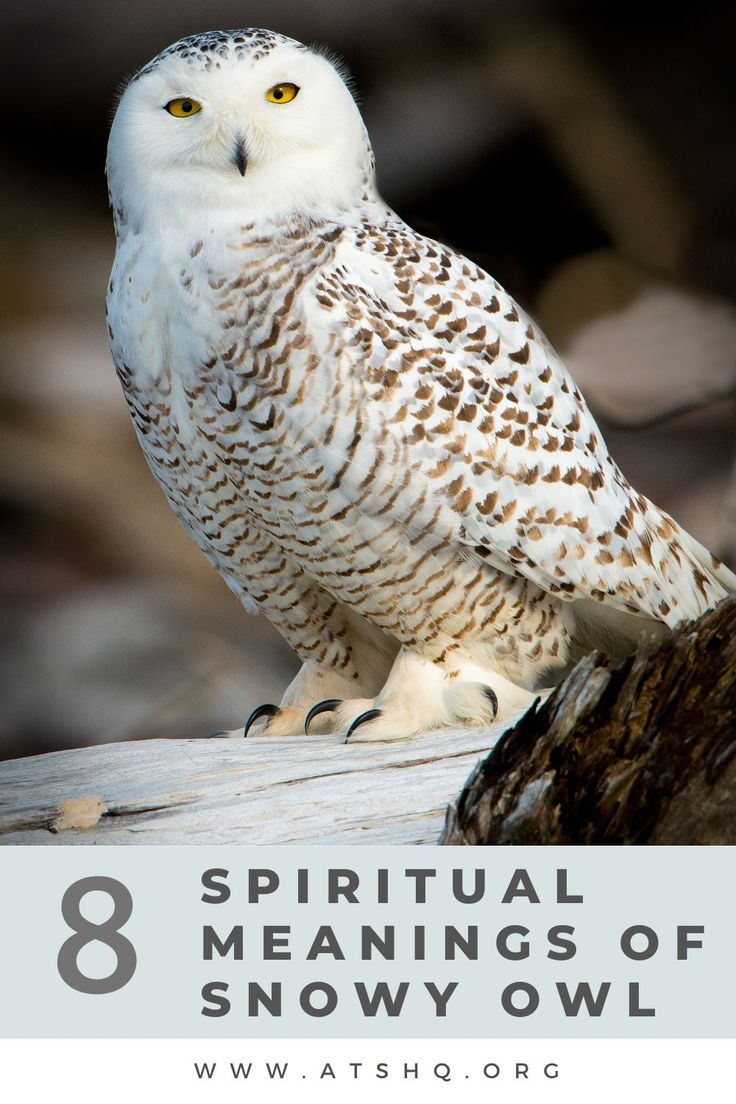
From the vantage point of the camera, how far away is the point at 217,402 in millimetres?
1163

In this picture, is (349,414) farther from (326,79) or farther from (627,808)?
(627,808)

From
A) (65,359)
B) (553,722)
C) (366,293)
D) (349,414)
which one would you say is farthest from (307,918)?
(65,359)

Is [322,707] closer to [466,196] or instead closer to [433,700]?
[433,700]

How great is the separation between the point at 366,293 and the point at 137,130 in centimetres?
28

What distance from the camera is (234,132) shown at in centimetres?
116

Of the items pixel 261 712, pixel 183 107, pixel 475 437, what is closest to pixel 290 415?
pixel 475 437

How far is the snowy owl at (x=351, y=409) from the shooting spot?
115 centimetres

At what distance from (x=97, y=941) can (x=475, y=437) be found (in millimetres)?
587

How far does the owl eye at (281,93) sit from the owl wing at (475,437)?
146mm

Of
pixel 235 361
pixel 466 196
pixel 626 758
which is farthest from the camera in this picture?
pixel 466 196

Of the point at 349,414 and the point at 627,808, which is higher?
the point at 349,414

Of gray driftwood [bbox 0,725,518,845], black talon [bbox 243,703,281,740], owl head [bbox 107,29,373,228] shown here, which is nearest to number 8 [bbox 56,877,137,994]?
gray driftwood [bbox 0,725,518,845]

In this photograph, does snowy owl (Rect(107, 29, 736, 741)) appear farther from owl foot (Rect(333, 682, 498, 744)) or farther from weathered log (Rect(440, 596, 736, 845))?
A: weathered log (Rect(440, 596, 736, 845))

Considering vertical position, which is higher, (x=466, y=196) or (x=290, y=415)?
(x=466, y=196)
